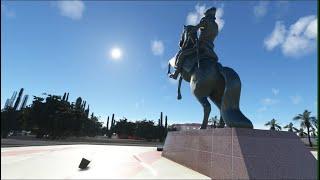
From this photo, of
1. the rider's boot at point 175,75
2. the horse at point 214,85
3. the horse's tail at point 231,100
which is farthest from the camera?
the rider's boot at point 175,75

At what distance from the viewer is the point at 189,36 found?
959 centimetres

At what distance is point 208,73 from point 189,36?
1955mm

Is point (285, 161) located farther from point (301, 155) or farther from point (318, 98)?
point (318, 98)

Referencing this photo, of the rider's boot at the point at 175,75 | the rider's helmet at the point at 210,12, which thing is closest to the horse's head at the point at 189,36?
the rider's helmet at the point at 210,12

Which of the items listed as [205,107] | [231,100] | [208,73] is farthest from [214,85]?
[231,100]

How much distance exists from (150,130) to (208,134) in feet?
132

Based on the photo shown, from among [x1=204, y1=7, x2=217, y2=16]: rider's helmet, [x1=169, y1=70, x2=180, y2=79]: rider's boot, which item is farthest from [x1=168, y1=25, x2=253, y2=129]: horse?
[x1=204, y1=7, x2=217, y2=16]: rider's helmet

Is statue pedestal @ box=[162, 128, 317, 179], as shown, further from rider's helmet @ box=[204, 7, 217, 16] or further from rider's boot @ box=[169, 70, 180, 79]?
rider's helmet @ box=[204, 7, 217, 16]

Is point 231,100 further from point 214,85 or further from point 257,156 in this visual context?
point 257,156

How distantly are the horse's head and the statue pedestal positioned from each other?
12.0ft

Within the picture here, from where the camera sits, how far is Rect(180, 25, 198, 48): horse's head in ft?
31.1

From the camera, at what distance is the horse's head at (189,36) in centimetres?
948

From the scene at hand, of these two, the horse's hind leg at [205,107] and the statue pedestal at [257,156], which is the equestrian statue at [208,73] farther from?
the statue pedestal at [257,156]

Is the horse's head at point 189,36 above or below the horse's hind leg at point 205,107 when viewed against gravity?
above
